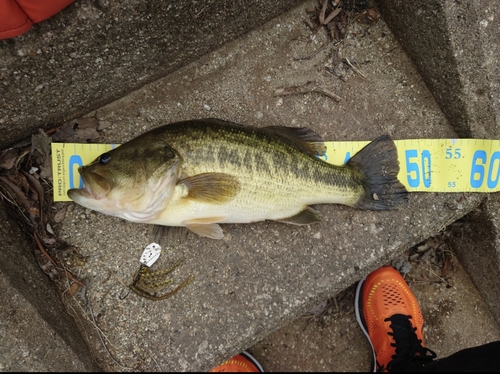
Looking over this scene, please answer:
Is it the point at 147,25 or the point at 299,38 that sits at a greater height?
the point at 147,25

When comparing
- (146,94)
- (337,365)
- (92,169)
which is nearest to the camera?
(92,169)

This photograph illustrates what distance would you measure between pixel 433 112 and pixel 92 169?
266 cm

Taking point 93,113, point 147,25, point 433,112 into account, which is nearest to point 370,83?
point 433,112

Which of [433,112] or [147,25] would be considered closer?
[147,25]

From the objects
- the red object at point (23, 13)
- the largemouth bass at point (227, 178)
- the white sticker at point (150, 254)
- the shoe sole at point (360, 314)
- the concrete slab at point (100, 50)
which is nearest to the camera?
the red object at point (23, 13)

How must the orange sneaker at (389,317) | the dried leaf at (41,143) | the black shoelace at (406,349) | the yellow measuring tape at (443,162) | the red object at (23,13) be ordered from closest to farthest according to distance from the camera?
the red object at (23,13) → the dried leaf at (41,143) → the yellow measuring tape at (443,162) → the black shoelace at (406,349) → the orange sneaker at (389,317)

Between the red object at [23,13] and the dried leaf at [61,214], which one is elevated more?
the red object at [23,13]

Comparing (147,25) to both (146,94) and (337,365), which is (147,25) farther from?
(337,365)

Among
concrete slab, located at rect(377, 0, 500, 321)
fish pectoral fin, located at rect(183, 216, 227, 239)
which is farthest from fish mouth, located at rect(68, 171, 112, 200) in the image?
concrete slab, located at rect(377, 0, 500, 321)

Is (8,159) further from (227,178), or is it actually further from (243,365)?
(243,365)

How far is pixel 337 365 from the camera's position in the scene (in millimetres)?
3367

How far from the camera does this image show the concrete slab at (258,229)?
2662 mm

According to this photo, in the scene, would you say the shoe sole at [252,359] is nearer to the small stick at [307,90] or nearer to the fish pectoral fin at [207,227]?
the fish pectoral fin at [207,227]

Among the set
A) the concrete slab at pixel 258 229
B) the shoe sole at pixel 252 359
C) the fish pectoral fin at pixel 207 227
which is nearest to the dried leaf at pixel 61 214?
the concrete slab at pixel 258 229
